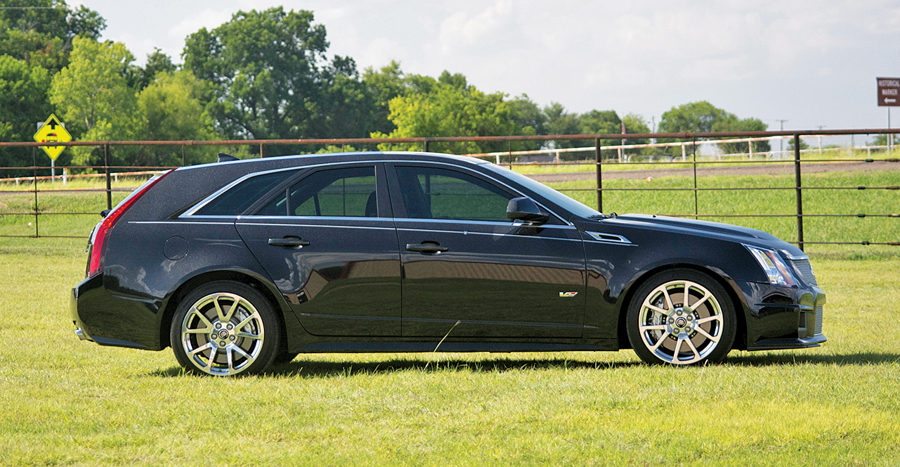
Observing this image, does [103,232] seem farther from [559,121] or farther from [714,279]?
[559,121]

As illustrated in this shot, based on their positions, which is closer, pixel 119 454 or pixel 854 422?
pixel 119 454

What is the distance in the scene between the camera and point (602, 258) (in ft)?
19.2

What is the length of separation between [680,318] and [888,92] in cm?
3114

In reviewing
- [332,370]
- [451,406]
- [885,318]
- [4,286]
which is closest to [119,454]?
[451,406]

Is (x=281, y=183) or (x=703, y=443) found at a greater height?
(x=281, y=183)

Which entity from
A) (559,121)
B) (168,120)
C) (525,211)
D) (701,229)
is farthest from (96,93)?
(559,121)

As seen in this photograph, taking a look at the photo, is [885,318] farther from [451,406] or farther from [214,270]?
[214,270]

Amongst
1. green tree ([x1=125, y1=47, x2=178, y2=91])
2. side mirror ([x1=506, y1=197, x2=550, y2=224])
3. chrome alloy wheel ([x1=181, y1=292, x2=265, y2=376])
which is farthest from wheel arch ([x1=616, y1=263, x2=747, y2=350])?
green tree ([x1=125, y1=47, x2=178, y2=91])

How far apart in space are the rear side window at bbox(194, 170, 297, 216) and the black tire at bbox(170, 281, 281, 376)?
52 centimetres

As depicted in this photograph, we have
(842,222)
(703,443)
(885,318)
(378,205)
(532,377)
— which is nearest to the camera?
(703,443)

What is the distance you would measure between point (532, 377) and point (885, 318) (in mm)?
4732

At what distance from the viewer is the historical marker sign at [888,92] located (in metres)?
32.1

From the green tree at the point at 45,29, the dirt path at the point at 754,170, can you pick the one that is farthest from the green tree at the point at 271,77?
the dirt path at the point at 754,170

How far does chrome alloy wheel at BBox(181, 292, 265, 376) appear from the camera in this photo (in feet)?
19.4
